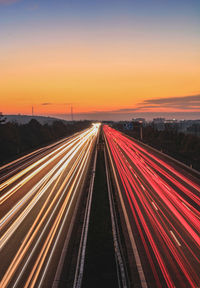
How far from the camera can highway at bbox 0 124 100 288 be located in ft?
47.7

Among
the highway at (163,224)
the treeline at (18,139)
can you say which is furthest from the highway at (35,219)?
the treeline at (18,139)

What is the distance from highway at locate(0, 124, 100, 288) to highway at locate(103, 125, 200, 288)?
4.52 meters

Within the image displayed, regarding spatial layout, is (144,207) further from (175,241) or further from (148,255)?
(148,255)

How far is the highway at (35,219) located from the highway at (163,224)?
4.52 meters

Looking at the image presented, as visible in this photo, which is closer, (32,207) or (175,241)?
(175,241)

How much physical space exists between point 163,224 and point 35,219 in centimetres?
924

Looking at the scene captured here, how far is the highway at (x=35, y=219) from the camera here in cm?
1453

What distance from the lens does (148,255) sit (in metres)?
16.2

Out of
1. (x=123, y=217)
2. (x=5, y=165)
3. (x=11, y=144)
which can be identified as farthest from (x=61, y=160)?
(x=123, y=217)

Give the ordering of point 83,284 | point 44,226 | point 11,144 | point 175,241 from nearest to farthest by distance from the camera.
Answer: point 83,284 → point 175,241 → point 44,226 → point 11,144

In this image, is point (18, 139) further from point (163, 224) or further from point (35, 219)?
point (163, 224)

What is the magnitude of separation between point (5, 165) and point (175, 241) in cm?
3633

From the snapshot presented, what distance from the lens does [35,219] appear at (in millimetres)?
22031

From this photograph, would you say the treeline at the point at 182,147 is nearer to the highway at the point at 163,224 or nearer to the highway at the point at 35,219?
the highway at the point at 163,224
